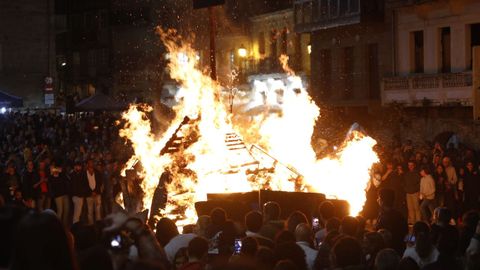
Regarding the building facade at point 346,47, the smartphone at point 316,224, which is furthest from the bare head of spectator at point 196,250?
the building facade at point 346,47

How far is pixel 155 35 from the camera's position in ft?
161

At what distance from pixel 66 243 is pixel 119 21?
49.3 m

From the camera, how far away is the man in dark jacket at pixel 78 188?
17625mm

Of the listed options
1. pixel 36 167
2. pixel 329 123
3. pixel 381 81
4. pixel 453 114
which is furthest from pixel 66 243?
pixel 329 123

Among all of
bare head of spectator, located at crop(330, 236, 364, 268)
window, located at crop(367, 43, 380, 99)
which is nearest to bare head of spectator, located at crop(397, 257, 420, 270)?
bare head of spectator, located at crop(330, 236, 364, 268)

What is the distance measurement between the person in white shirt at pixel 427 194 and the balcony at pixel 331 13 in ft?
45.4

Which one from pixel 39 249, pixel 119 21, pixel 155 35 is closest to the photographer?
pixel 39 249

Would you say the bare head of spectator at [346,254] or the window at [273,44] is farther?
the window at [273,44]

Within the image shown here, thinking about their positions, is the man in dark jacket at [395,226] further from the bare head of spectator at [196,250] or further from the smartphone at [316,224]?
the bare head of spectator at [196,250]

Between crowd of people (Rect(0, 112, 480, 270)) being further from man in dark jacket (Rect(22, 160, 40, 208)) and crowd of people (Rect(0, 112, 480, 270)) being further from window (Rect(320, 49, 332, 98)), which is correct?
window (Rect(320, 49, 332, 98))

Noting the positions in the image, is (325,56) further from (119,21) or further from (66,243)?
(66,243)

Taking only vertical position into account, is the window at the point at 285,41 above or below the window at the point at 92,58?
below

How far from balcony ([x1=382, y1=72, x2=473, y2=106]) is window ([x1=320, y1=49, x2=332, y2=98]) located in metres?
4.52

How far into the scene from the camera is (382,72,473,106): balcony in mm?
24938
